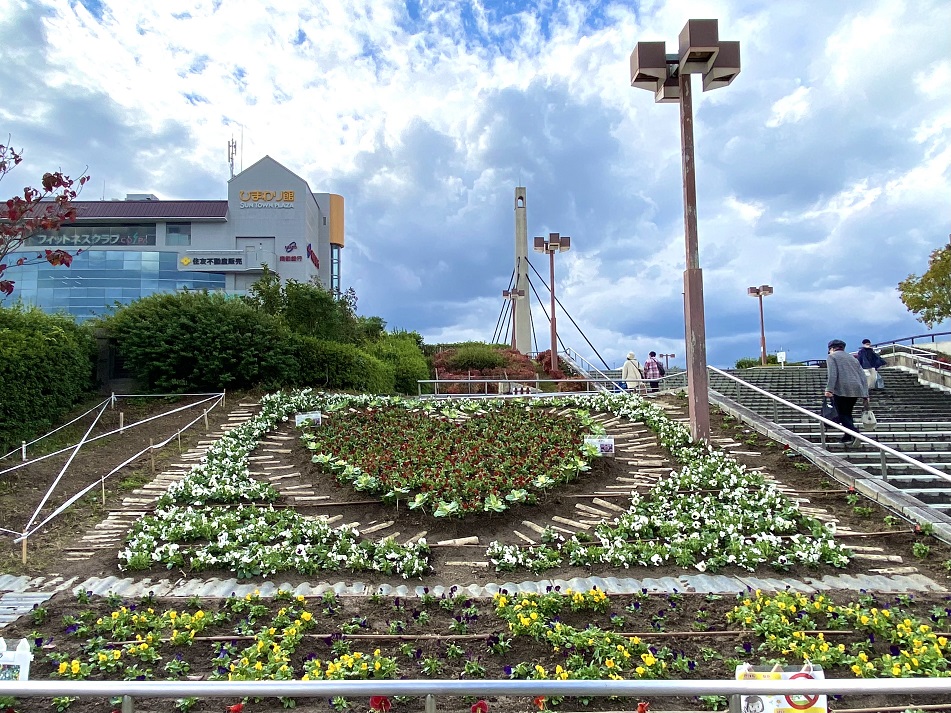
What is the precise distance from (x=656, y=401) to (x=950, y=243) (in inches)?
956

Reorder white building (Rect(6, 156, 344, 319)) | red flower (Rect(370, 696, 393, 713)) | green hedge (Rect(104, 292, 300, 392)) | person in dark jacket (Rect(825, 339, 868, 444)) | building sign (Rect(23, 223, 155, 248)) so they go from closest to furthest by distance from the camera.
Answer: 1. red flower (Rect(370, 696, 393, 713))
2. person in dark jacket (Rect(825, 339, 868, 444))
3. green hedge (Rect(104, 292, 300, 392))
4. white building (Rect(6, 156, 344, 319))
5. building sign (Rect(23, 223, 155, 248))

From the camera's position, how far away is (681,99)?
37.0 feet

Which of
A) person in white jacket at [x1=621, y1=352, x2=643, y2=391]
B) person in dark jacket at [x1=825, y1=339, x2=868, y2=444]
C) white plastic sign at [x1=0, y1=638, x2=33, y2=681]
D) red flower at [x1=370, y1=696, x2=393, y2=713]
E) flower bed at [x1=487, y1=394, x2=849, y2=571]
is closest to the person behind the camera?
red flower at [x1=370, y1=696, x2=393, y2=713]

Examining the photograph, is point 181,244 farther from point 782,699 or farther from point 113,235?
point 782,699

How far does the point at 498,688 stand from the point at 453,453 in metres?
7.74

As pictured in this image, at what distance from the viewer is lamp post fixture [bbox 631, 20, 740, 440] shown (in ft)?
35.6

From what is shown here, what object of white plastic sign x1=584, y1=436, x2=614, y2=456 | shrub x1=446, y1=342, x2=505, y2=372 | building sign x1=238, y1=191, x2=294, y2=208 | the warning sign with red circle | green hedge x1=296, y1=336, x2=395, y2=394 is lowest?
the warning sign with red circle

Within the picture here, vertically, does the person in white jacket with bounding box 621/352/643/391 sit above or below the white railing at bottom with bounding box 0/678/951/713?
above

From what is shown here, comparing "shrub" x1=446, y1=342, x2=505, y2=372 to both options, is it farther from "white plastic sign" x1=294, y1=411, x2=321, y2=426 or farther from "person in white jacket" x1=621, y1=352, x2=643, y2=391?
"white plastic sign" x1=294, y1=411, x2=321, y2=426

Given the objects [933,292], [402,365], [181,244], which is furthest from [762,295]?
[181,244]

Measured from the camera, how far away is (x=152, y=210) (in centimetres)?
5006

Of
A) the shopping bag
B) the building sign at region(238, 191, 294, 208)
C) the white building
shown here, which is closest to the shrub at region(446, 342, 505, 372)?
the shopping bag

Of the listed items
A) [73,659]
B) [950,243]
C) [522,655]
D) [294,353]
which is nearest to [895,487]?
[522,655]

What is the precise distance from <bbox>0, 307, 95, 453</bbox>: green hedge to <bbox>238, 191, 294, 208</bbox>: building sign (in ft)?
128
